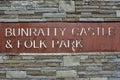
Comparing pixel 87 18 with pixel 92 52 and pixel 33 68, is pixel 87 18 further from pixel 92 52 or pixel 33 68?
pixel 33 68

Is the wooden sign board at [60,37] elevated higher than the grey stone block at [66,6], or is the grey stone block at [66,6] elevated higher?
the grey stone block at [66,6]

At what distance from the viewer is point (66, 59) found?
627 centimetres

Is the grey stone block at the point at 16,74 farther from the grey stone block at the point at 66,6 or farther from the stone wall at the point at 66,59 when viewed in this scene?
the grey stone block at the point at 66,6

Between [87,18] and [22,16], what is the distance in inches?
34.8

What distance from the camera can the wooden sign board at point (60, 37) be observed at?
6281 mm

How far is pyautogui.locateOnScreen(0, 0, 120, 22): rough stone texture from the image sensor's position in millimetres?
6363

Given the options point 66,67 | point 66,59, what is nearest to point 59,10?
point 66,59

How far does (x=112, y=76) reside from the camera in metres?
6.25

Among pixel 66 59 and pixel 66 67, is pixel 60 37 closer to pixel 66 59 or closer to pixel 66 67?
pixel 66 59

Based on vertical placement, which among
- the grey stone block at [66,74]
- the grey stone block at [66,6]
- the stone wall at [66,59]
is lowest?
the grey stone block at [66,74]

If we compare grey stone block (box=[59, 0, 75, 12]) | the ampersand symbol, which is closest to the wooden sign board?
the ampersand symbol

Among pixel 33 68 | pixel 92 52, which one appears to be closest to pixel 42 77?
pixel 33 68

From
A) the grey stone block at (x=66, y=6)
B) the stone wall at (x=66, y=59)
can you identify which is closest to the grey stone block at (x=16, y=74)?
the stone wall at (x=66, y=59)

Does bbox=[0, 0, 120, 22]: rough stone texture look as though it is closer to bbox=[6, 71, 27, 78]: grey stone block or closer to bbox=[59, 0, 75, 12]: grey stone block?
bbox=[59, 0, 75, 12]: grey stone block
